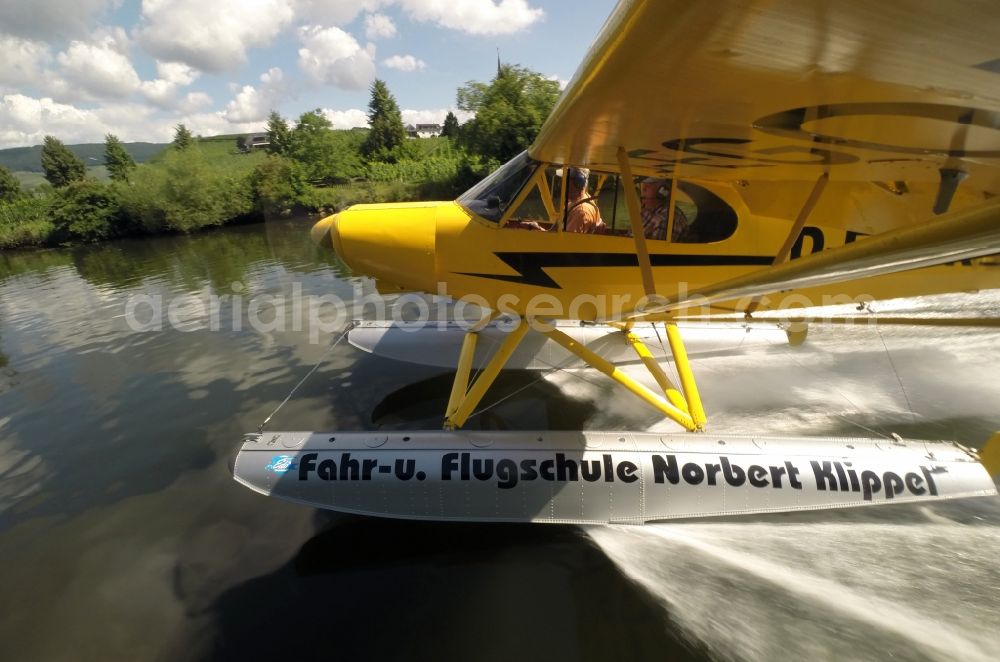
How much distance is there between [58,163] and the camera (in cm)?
A: 5031

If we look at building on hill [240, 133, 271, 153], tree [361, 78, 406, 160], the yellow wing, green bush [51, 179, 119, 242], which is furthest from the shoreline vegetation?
building on hill [240, 133, 271, 153]

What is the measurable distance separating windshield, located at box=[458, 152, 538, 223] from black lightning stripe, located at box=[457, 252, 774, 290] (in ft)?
1.24

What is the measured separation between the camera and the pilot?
3.34 m

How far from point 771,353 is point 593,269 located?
3800 millimetres

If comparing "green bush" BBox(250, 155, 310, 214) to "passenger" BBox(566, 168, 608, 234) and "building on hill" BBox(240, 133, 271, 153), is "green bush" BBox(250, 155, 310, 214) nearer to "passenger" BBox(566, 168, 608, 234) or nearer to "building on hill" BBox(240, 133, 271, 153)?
"passenger" BBox(566, 168, 608, 234)

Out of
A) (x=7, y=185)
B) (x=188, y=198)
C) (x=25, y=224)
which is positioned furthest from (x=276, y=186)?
(x=7, y=185)

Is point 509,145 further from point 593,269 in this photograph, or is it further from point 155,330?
point 593,269

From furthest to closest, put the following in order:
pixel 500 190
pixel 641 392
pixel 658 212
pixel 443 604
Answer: pixel 641 392
pixel 500 190
pixel 658 212
pixel 443 604

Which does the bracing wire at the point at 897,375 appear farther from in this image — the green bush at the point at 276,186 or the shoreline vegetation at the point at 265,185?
the green bush at the point at 276,186

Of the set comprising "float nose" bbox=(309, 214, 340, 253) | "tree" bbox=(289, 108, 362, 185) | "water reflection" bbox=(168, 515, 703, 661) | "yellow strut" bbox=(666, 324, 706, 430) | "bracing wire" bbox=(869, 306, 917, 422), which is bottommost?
"water reflection" bbox=(168, 515, 703, 661)

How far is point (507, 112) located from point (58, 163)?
5890 cm

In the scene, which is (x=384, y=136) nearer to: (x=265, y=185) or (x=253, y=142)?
(x=265, y=185)

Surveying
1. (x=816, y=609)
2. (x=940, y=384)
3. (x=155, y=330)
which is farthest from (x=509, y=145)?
(x=816, y=609)

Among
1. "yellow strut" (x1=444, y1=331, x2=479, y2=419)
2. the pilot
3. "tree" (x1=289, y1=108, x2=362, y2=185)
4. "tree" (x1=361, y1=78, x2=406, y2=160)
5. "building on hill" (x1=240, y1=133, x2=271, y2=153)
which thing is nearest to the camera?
the pilot
